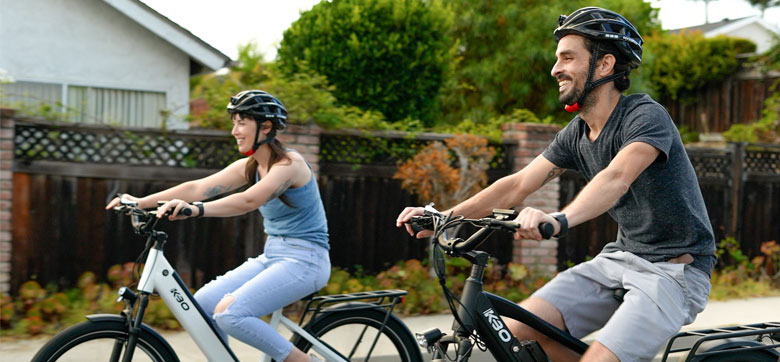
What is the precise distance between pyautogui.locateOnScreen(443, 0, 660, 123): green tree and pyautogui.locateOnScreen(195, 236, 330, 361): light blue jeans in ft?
50.5

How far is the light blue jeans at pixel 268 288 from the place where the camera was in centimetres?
434

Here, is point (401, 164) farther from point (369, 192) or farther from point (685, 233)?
point (685, 233)

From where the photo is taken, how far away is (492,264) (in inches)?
376

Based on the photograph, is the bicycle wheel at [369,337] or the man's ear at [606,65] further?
the bicycle wheel at [369,337]

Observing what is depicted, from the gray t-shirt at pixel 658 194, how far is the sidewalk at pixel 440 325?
313cm

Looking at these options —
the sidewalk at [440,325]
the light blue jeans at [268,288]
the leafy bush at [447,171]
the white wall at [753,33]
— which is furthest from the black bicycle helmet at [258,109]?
the white wall at [753,33]

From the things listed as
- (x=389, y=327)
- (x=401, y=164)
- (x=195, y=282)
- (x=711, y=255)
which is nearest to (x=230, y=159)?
(x=195, y=282)

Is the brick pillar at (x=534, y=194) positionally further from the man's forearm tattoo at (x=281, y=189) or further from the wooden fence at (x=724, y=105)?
the wooden fence at (x=724, y=105)

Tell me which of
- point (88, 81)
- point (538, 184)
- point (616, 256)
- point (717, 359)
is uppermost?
point (88, 81)

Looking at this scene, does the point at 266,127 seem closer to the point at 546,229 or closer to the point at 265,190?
the point at 265,190

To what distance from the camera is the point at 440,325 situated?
7660 mm

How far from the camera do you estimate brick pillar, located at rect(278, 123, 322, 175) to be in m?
8.21

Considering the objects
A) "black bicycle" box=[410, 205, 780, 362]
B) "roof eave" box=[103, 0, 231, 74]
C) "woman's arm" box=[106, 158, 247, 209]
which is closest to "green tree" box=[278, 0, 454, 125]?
"roof eave" box=[103, 0, 231, 74]

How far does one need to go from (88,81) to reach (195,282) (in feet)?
19.3
